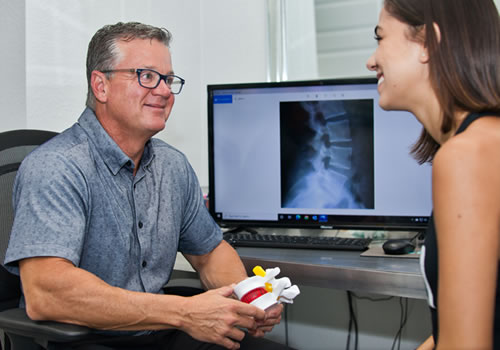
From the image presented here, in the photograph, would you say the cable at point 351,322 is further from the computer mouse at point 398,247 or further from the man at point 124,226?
the man at point 124,226

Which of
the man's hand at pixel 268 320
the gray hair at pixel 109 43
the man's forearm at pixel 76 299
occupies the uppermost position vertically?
the gray hair at pixel 109 43

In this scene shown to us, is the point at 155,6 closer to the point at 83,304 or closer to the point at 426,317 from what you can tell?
the point at 83,304

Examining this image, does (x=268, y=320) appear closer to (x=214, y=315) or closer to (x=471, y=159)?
(x=214, y=315)

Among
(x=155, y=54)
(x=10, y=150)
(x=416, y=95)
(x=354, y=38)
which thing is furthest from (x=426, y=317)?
(x=10, y=150)

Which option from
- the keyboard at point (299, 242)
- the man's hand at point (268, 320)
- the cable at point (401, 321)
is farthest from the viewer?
the cable at point (401, 321)

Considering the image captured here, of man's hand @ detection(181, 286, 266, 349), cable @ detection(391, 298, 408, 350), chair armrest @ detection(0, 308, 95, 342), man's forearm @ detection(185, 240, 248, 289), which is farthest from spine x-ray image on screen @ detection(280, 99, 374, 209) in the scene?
chair armrest @ detection(0, 308, 95, 342)

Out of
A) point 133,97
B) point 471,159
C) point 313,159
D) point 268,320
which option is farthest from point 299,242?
point 471,159

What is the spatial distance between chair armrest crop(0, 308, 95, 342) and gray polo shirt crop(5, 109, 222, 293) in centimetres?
12

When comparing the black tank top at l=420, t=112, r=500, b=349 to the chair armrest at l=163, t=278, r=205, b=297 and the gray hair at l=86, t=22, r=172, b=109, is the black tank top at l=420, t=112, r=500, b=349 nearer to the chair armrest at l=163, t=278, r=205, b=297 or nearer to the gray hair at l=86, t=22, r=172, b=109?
the chair armrest at l=163, t=278, r=205, b=297

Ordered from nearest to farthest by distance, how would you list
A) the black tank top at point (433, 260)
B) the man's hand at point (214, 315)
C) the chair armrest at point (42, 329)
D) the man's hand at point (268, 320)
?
1. the black tank top at point (433, 260)
2. the chair armrest at point (42, 329)
3. the man's hand at point (214, 315)
4. the man's hand at point (268, 320)

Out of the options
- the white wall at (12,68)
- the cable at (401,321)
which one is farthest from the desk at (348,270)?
the white wall at (12,68)

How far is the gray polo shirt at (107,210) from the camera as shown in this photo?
1099 millimetres

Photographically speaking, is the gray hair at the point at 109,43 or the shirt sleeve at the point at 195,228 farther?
the shirt sleeve at the point at 195,228

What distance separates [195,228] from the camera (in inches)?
58.1
